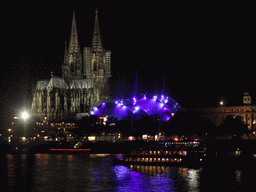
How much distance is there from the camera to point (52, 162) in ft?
258

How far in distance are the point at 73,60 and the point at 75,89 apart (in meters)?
12.3

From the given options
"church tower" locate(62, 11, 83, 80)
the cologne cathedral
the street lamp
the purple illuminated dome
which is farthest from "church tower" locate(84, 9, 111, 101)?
the street lamp

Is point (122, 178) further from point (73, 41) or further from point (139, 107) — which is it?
point (73, 41)

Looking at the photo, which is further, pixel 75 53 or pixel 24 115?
pixel 75 53

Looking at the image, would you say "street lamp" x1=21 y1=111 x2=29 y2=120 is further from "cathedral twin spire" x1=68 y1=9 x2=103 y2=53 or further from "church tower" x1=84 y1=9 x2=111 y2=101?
"cathedral twin spire" x1=68 y1=9 x2=103 y2=53

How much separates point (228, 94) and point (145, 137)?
35.8 m

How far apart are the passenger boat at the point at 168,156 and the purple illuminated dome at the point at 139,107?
8424 centimetres

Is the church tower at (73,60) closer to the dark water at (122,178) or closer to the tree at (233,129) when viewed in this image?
the tree at (233,129)

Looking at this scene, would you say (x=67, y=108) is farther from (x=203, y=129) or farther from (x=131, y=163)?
(x=131, y=163)

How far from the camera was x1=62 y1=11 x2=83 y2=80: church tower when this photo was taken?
172875 mm

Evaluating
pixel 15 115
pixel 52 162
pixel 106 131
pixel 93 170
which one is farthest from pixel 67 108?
pixel 93 170

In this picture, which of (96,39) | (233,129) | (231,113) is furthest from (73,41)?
(233,129)

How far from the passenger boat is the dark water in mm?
1548

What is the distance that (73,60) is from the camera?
17588 cm
